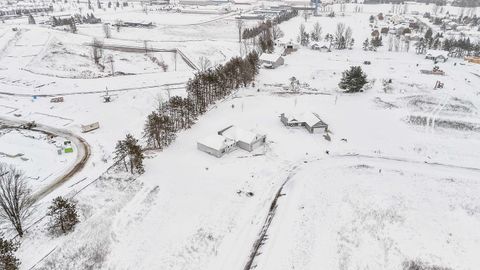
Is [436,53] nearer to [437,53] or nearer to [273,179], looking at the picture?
[437,53]

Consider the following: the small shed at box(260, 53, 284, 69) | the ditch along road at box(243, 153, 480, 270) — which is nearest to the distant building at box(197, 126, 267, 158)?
the ditch along road at box(243, 153, 480, 270)

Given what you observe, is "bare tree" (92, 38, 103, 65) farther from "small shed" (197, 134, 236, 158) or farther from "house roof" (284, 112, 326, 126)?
"house roof" (284, 112, 326, 126)

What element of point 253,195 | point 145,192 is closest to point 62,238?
point 145,192

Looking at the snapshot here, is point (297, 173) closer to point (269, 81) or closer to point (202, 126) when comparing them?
point (202, 126)

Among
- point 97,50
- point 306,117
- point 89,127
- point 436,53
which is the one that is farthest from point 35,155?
point 436,53

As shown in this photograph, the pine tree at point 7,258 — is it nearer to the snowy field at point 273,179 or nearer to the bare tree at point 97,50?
the snowy field at point 273,179

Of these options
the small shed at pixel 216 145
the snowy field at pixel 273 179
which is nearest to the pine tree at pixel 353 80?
the snowy field at pixel 273 179
